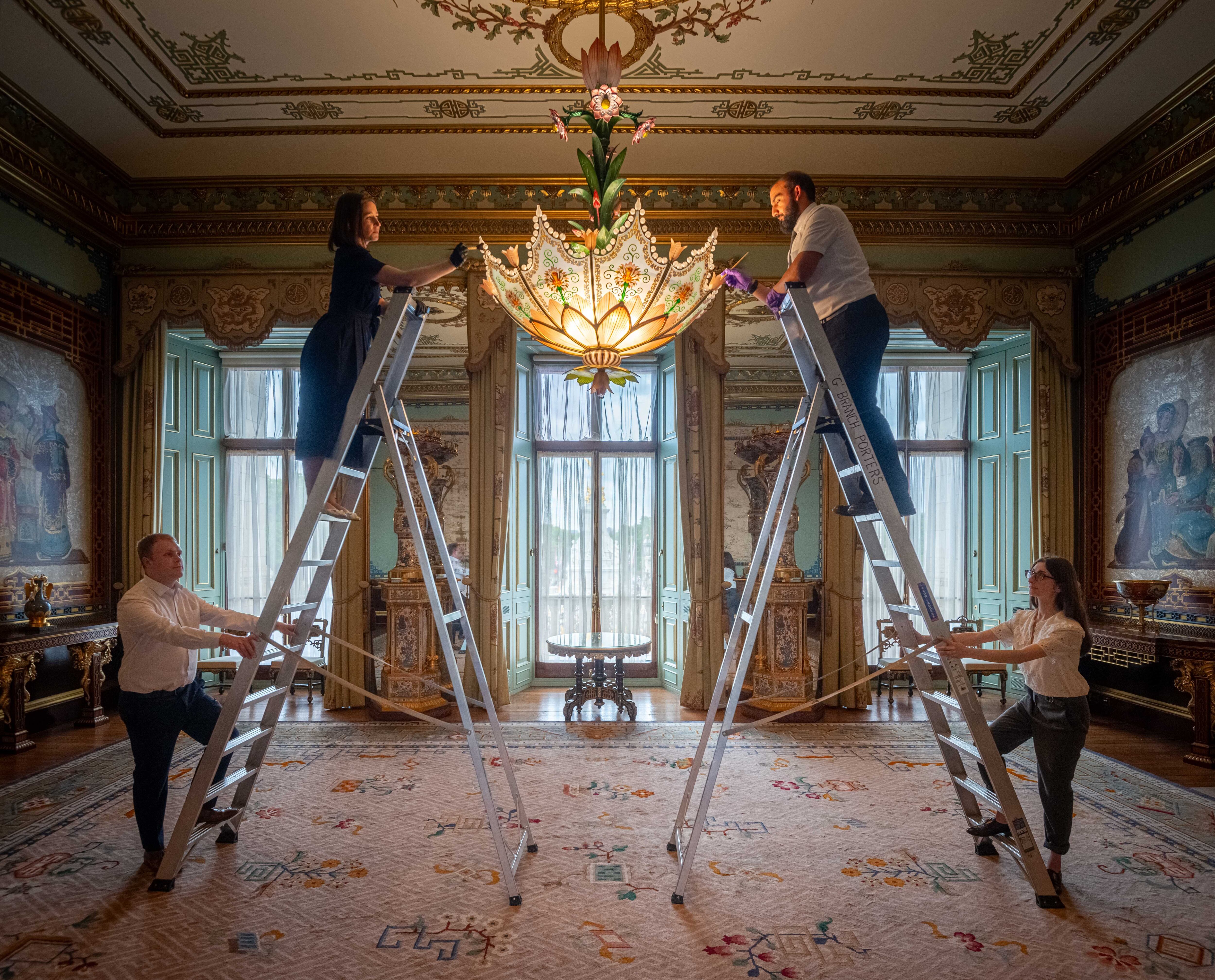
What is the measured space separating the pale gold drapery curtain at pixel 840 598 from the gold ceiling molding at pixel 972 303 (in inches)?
52.8

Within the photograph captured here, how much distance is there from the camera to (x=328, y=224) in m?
5.85

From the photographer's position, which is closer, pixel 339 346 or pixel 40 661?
pixel 339 346

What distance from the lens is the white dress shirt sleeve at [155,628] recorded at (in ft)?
8.57

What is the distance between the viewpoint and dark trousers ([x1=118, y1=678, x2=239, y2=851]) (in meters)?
2.74

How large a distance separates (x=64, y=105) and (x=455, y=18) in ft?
9.04

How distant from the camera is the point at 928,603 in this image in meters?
2.33

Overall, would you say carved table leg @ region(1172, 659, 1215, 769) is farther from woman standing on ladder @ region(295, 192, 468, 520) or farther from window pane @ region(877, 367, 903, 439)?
woman standing on ladder @ region(295, 192, 468, 520)

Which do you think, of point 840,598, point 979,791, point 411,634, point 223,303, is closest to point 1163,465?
point 840,598

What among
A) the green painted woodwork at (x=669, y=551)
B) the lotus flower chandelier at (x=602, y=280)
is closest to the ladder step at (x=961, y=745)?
the lotus flower chandelier at (x=602, y=280)

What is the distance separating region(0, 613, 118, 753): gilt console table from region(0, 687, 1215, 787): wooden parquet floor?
12cm

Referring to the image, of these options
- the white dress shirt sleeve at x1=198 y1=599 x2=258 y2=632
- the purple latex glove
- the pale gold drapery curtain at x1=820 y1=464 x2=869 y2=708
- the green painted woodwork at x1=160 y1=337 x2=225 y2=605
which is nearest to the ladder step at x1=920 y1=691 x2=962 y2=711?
the purple latex glove

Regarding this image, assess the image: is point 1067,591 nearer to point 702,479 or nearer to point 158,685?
point 158,685

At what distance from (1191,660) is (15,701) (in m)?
6.87

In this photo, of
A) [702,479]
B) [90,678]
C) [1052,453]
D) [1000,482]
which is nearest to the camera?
[90,678]
